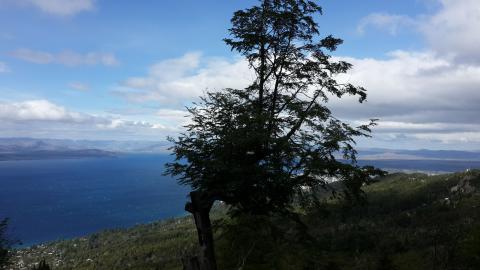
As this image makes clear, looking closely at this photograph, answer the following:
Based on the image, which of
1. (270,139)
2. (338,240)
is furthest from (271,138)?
(338,240)

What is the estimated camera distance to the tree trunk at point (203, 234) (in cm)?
1493

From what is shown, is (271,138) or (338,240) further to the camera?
(338,240)

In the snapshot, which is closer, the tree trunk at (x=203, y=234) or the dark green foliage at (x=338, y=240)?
the tree trunk at (x=203, y=234)

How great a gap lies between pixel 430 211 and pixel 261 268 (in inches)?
3552

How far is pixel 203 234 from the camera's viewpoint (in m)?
17.5

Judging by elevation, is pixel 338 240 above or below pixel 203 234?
below

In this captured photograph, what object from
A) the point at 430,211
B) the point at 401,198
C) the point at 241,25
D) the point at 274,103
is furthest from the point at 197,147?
the point at 401,198

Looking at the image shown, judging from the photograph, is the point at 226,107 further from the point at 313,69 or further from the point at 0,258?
the point at 0,258

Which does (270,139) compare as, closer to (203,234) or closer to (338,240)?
(203,234)

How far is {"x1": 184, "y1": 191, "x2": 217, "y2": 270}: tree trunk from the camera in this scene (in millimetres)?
14931

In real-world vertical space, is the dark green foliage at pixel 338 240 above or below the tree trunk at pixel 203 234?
below

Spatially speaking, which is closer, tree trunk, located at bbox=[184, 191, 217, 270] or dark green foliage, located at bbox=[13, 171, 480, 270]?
tree trunk, located at bbox=[184, 191, 217, 270]

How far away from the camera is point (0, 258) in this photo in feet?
156

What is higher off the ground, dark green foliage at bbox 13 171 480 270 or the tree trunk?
the tree trunk
